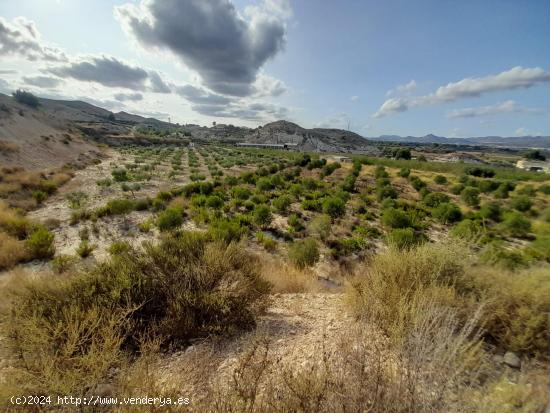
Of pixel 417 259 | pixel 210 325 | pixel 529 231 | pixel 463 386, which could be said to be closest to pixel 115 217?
pixel 210 325

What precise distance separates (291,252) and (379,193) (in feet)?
43.4

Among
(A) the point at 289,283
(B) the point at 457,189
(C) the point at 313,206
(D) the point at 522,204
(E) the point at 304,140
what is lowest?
(B) the point at 457,189

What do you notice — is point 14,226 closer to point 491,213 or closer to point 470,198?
point 491,213

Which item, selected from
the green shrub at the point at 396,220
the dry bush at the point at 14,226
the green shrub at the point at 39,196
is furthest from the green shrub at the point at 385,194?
the green shrub at the point at 39,196

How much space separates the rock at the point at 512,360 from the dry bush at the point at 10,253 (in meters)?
10.8

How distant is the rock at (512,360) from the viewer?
9.78 ft

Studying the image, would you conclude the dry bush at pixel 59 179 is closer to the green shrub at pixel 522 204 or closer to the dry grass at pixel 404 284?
the dry grass at pixel 404 284

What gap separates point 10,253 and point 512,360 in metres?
11.2

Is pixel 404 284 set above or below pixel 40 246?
above

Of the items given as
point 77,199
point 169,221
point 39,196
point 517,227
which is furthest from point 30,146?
point 517,227

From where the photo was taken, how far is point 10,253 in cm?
757

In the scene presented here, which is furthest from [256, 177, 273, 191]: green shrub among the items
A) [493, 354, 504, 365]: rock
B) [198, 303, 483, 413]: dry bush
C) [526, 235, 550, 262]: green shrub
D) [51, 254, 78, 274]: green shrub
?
[198, 303, 483, 413]: dry bush

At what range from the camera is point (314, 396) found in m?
2.01

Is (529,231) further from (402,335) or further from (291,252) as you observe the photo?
(402,335)
